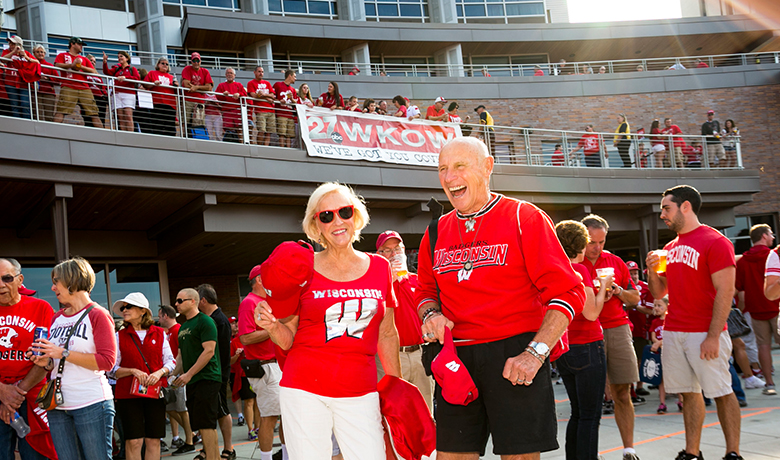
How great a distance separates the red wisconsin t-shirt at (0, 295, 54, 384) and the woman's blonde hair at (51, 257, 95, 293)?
0.59 m

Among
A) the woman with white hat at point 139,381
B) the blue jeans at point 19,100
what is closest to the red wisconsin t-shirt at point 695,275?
the woman with white hat at point 139,381

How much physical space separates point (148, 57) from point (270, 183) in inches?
529

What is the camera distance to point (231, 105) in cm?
1288

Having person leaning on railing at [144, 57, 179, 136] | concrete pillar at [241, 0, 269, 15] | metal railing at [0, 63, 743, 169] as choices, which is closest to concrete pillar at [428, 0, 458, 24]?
concrete pillar at [241, 0, 269, 15]

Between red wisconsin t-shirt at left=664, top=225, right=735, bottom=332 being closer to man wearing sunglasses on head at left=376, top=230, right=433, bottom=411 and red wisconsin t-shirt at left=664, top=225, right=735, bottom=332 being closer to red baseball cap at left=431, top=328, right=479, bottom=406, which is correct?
man wearing sunglasses on head at left=376, top=230, right=433, bottom=411

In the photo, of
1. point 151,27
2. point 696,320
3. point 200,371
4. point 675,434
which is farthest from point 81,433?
point 151,27

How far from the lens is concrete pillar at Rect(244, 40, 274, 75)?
23719 mm

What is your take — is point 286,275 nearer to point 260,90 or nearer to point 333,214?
point 333,214

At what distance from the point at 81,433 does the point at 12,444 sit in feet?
3.32

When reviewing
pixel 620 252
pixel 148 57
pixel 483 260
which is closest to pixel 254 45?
pixel 148 57

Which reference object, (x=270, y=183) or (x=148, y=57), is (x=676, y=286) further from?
(x=148, y=57)

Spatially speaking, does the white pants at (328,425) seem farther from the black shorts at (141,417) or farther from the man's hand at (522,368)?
the black shorts at (141,417)

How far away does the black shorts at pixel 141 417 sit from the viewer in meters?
5.89

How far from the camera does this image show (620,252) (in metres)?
24.5
